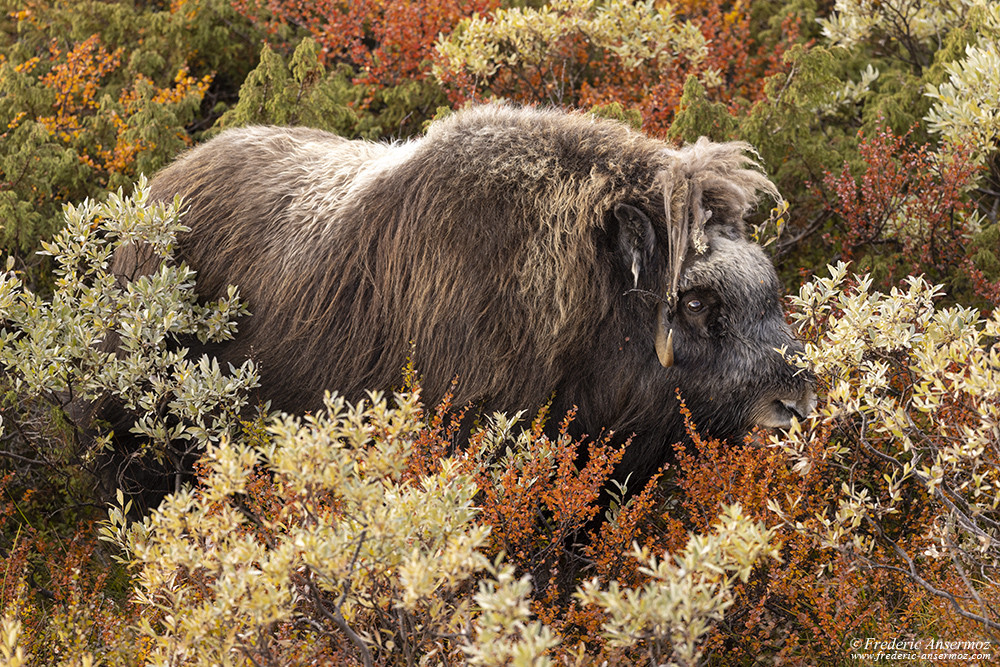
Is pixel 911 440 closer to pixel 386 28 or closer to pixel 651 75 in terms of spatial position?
pixel 651 75

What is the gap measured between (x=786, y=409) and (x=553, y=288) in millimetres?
920

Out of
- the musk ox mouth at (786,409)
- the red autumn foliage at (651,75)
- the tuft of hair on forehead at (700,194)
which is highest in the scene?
the tuft of hair on forehead at (700,194)

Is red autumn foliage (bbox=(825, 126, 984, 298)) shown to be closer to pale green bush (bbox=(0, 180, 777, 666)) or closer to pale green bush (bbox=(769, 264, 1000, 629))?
pale green bush (bbox=(769, 264, 1000, 629))

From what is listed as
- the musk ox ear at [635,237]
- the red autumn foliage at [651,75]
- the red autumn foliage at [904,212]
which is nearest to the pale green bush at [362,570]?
the musk ox ear at [635,237]

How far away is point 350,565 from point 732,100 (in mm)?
4074

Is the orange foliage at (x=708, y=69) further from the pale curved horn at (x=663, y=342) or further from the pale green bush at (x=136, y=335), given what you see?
the pale green bush at (x=136, y=335)

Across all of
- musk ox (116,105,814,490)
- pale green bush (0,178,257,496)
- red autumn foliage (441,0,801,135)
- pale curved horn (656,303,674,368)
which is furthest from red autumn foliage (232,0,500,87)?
pale curved horn (656,303,674,368)

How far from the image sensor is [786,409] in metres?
3.25

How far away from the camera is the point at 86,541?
404 cm

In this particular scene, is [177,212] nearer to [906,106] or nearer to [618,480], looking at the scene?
[618,480]

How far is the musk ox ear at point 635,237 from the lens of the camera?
10.4 ft

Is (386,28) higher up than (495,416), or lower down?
higher up

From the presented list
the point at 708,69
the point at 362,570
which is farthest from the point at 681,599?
the point at 708,69

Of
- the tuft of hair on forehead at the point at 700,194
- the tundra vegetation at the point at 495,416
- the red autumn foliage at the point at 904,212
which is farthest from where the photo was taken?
the red autumn foliage at the point at 904,212
